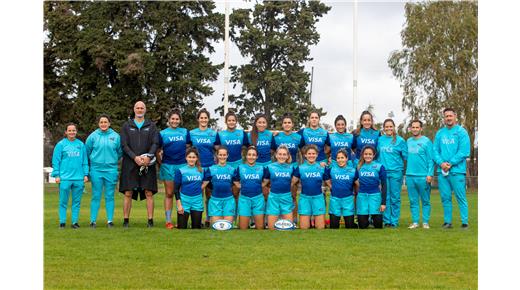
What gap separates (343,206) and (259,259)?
377cm

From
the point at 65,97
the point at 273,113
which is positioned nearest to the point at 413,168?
the point at 273,113

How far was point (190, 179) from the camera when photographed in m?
11.6

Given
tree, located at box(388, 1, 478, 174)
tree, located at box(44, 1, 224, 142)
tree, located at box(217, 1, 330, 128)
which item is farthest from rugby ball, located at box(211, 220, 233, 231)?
tree, located at box(388, 1, 478, 174)

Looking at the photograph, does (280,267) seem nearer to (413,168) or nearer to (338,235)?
(338,235)

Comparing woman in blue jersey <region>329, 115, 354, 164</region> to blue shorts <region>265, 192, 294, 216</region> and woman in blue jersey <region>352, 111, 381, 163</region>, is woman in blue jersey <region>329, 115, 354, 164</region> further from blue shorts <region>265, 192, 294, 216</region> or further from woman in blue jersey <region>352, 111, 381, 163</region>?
blue shorts <region>265, 192, 294, 216</region>

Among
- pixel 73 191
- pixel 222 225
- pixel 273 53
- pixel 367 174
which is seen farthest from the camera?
pixel 273 53

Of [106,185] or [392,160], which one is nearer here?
[106,185]

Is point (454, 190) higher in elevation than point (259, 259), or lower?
higher

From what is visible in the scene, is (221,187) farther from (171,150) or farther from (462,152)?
(462,152)

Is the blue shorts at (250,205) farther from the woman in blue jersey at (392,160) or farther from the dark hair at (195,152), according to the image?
the woman in blue jersey at (392,160)

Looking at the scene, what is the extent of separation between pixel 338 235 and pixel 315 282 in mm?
3598

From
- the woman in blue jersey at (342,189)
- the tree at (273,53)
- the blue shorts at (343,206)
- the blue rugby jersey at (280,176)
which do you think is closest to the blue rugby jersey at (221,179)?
the blue rugby jersey at (280,176)

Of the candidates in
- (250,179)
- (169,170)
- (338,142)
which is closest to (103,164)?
(169,170)

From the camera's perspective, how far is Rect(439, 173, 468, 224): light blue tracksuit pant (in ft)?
38.1
